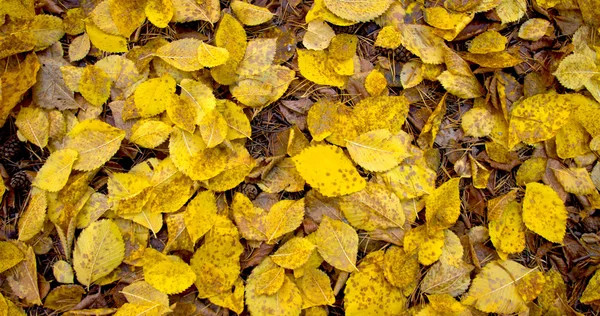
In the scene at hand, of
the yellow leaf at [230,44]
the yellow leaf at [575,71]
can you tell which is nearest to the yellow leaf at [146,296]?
the yellow leaf at [230,44]

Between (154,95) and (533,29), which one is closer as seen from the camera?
(154,95)

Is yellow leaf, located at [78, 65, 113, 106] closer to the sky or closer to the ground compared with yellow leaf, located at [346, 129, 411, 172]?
closer to the sky

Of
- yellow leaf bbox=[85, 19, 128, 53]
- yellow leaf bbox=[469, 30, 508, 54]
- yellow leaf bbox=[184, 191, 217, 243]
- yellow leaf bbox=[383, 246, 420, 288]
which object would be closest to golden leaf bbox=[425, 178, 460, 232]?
yellow leaf bbox=[383, 246, 420, 288]

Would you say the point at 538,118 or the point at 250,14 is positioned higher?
the point at 250,14

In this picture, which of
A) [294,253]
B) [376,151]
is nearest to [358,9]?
[376,151]

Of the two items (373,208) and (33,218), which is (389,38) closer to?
(373,208)

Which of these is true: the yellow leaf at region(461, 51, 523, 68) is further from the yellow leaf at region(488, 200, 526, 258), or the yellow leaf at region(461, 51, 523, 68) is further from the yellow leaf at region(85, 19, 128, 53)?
the yellow leaf at region(85, 19, 128, 53)

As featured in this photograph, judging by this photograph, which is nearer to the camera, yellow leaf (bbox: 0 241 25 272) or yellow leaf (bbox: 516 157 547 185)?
yellow leaf (bbox: 0 241 25 272)
